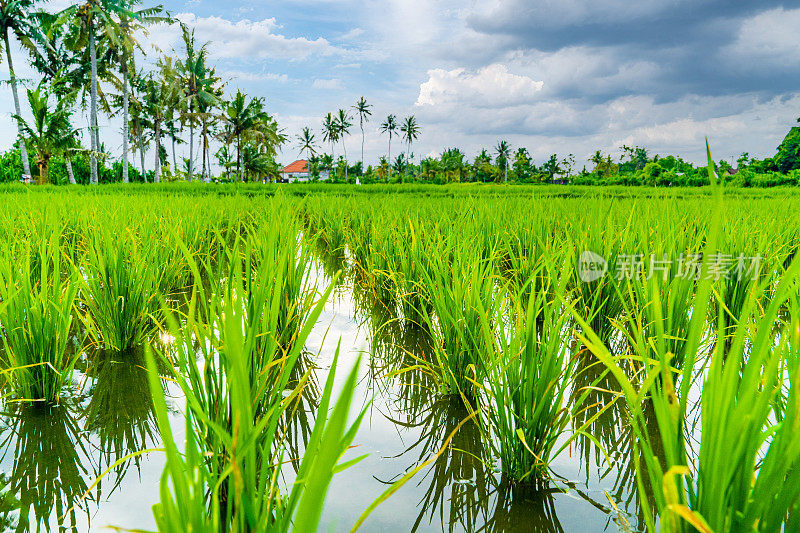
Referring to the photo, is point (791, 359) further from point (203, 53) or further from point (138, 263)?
point (203, 53)

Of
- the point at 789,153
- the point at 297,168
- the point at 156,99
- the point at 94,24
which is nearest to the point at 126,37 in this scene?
the point at 94,24

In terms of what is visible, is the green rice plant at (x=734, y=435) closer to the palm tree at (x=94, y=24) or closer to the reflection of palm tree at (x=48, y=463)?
the reflection of palm tree at (x=48, y=463)

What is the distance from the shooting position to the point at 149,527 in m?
0.90

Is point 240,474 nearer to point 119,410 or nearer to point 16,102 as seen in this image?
point 119,410

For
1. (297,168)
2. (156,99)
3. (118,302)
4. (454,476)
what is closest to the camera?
(454,476)

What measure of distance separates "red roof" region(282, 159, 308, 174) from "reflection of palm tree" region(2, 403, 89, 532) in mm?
63937

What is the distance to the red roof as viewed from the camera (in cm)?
6331

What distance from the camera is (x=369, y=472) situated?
43.0 inches

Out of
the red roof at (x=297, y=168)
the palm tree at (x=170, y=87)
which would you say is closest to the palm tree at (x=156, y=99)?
the palm tree at (x=170, y=87)

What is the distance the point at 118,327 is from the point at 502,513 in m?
1.50

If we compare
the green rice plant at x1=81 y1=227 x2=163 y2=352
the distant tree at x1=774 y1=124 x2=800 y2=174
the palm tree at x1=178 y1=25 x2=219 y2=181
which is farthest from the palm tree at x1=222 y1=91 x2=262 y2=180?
the distant tree at x1=774 y1=124 x2=800 y2=174

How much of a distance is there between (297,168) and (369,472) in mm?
66659

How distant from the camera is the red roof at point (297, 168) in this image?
63.3 m

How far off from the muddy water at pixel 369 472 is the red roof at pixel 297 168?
63.9m
